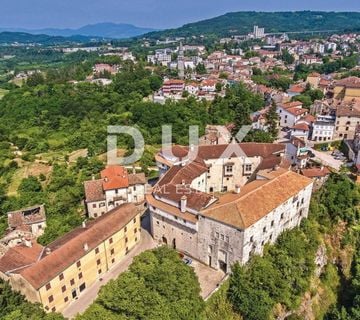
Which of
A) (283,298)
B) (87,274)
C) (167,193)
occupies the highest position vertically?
(167,193)

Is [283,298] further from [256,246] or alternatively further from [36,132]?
[36,132]

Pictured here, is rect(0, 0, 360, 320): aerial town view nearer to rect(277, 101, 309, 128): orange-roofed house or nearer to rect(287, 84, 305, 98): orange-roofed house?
rect(277, 101, 309, 128): orange-roofed house

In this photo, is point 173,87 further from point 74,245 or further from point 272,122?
point 74,245

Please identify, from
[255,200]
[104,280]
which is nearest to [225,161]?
[255,200]

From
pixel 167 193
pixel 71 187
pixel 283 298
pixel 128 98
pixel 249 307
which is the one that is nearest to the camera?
pixel 249 307

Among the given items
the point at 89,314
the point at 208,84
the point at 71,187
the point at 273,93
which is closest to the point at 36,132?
the point at 71,187
